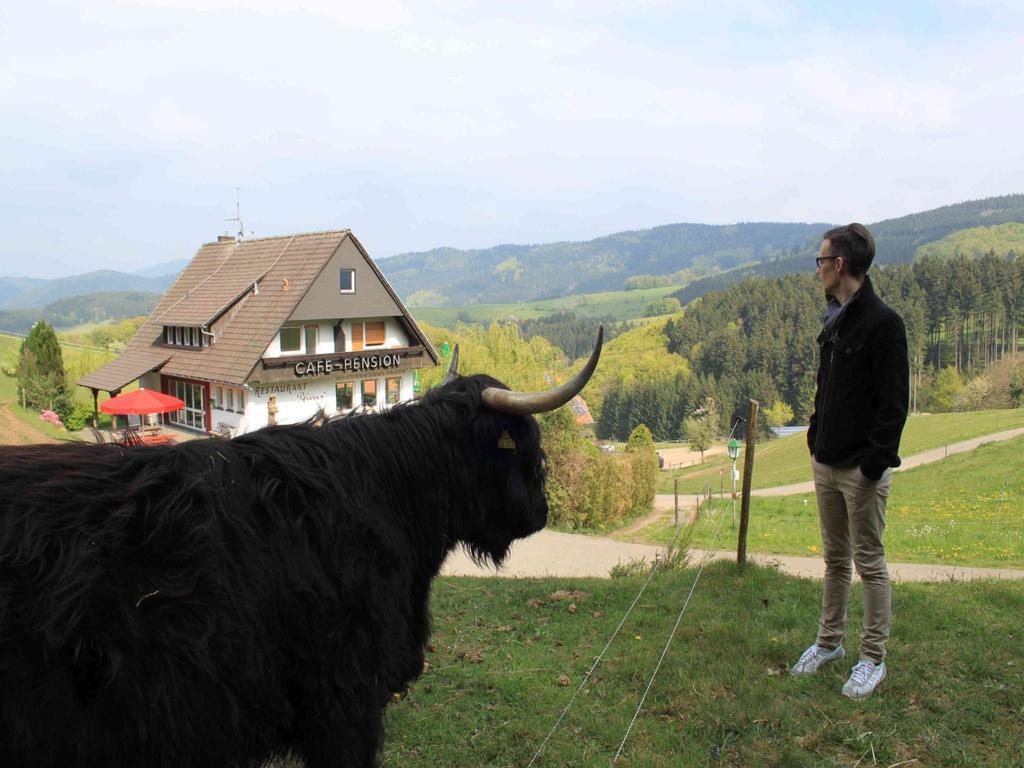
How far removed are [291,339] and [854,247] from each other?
29610mm

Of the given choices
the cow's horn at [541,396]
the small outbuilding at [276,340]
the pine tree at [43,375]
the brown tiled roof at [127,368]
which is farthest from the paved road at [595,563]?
the pine tree at [43,375]

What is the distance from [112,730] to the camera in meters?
2.18

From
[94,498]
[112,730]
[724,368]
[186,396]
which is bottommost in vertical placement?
[724,368]

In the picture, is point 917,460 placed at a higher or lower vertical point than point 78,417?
lower

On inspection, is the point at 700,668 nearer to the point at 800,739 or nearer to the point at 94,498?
the point at 800,739

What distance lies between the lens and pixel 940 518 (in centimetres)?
2447

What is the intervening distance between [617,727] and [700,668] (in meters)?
1.03

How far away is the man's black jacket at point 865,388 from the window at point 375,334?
3148 cm

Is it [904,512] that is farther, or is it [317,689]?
[904,512]

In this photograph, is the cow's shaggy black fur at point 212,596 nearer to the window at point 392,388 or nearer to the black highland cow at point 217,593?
the black highland cow at point 217,593

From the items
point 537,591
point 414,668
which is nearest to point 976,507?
point 537,591

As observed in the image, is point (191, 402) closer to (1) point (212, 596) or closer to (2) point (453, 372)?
(2) point (453, 372)

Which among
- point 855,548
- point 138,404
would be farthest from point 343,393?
point 855,548

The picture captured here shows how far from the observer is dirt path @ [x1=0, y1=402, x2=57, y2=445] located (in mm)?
21578
